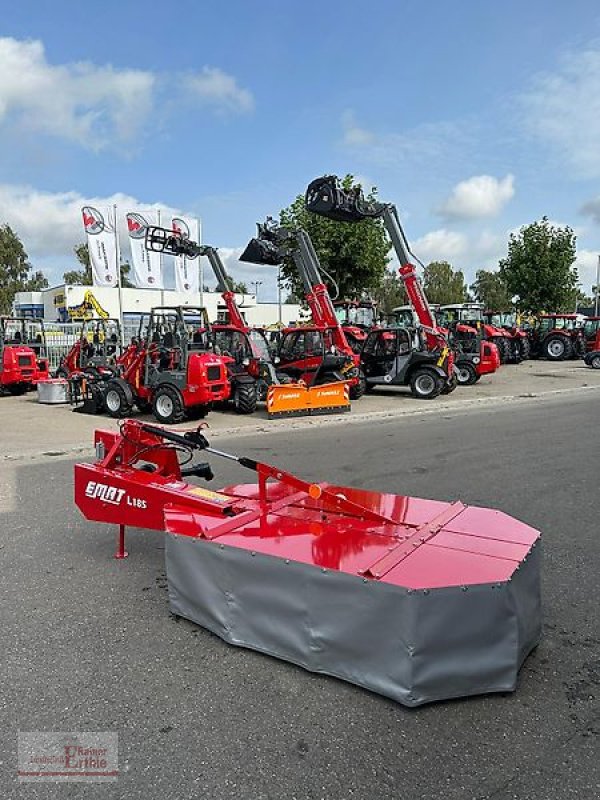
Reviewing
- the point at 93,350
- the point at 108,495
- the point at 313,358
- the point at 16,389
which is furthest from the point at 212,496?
the point at 16,389

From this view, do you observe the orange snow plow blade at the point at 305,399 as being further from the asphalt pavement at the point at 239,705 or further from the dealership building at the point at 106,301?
the dealership building at the point at 106,301

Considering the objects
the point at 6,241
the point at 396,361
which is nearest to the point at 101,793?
the point at 396,361

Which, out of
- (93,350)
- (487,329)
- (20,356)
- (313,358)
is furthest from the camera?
(487,329)

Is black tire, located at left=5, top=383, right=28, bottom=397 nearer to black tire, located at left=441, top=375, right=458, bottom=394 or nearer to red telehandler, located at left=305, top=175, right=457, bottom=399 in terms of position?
red telehandler, located at left=305, top=175, right=457, bottom=399

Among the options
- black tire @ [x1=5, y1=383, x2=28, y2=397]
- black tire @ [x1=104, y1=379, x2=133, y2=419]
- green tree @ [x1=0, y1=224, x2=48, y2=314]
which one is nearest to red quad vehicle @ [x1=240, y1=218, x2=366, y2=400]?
black tire @ [x1=104, y1=379, x2=133, y2=419]

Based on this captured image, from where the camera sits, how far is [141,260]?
99.9 feet

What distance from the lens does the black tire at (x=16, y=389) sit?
19550 millimetres

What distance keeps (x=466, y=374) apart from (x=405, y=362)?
472 centimetres

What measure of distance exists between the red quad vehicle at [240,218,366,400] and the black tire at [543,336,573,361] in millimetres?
17786

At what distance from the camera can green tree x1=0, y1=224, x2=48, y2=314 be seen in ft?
198

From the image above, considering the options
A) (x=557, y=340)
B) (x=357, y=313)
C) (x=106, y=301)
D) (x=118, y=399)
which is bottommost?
(x=118, y=399)

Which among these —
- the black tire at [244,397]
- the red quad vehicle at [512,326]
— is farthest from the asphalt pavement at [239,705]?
the red quad vehicle at [512,326]

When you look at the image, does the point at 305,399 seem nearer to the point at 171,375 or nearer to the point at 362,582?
the point at 171,375

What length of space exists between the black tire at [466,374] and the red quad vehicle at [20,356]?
42.6 feet
